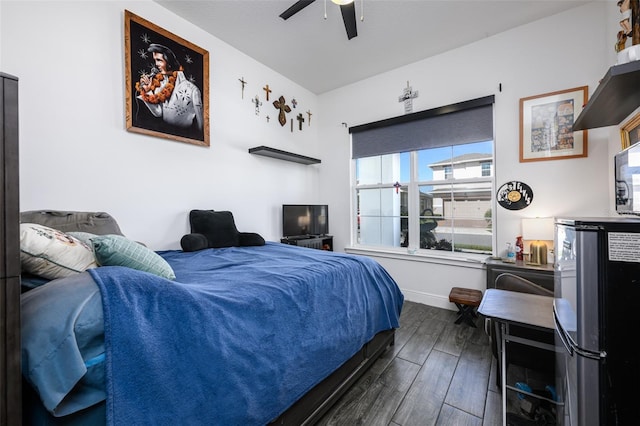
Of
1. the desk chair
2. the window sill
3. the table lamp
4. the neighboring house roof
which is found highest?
the neighboring house roof

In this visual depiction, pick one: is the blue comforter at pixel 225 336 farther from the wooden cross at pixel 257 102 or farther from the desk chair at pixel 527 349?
the wooden cross at pixel 257 102

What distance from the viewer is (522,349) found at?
1.56 metres

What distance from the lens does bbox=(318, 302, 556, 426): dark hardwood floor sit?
1.48 metres

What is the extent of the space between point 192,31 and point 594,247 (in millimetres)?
3576

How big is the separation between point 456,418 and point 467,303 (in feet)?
4.40

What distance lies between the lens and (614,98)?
58.9 inches

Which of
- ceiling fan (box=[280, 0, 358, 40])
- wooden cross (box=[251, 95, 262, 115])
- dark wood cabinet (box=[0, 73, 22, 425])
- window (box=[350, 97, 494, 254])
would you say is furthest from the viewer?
wooden cross (box=[251, 95, 262, 115])

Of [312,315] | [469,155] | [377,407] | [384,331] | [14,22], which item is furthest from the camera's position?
[469,155]

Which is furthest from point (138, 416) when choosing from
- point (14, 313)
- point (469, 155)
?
point (469, 155)

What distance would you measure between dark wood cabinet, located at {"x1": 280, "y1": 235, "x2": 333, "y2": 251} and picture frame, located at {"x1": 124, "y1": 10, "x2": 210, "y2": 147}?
1.60m

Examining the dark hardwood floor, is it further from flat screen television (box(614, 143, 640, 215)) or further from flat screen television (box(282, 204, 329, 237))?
flat screen television (box(282, 204, 329, 237))

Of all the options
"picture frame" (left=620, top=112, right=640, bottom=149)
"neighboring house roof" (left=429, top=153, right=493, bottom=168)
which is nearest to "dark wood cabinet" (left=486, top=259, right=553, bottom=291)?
"picture frame" (left=620, top=112, right=640, bottom=149)

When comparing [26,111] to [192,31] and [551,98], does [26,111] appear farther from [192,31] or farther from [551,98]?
[551,98]

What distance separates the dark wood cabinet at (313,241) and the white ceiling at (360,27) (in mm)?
2421
